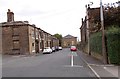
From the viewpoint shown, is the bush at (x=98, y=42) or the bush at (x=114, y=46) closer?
the bush at (x=114, y=46)

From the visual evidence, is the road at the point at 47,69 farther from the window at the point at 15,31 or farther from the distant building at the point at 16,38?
the window at the point at 15,31

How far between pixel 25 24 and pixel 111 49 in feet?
120

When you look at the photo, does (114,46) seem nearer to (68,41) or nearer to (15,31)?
(15,31)

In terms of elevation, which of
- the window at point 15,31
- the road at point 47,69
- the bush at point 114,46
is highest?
the window at point 15,31

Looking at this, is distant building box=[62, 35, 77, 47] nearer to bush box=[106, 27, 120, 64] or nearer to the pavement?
bush box=[106, 27, 120, 64]

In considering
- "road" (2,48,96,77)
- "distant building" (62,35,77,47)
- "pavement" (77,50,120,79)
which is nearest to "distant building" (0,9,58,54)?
"road" (2,48,96,77)

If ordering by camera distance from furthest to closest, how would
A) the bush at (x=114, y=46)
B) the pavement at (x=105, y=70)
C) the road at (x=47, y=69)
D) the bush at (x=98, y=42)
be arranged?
the bush at (x=98, y=42)
the bush at (x=114, y=46)
the road at (x=47, y=69)
the pavement at (x=105, y=70)

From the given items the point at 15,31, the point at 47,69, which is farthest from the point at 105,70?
the point at 15,31

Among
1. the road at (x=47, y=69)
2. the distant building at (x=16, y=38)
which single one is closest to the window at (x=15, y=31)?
the distant building at (x=16, y=38)

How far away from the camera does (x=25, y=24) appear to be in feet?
189

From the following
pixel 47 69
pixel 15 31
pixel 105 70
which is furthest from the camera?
pixel 15 31

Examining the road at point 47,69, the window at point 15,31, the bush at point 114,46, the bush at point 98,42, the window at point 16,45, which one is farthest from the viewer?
the window at point 15,31

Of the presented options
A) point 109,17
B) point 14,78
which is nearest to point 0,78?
point 14,78

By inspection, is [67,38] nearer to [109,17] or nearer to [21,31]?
[21,31]
